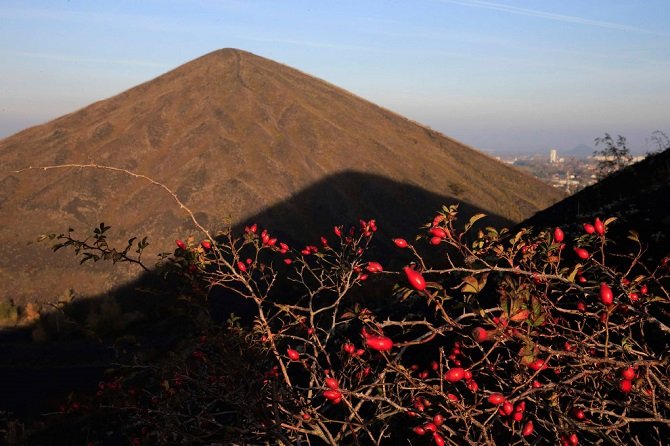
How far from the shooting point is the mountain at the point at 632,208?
6234 millimetres

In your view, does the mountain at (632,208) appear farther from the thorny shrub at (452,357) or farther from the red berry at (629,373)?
the red berry at (629,373)

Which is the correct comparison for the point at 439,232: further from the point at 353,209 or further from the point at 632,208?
the point at 353,209

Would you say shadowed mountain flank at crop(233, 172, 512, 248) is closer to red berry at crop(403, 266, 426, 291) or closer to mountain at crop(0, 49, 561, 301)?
mountain at crop(0, 49, 561, 301)

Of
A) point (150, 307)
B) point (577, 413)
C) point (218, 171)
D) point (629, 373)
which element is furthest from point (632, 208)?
point (218, 171)

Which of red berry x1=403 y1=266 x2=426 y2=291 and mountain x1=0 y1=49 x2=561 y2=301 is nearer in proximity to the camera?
Result: red berry x1=403 y1=266 x2=426 y2=291

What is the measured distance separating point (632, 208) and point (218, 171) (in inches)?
1150

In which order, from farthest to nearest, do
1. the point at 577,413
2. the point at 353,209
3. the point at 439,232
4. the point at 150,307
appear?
the point at 353,209 → the point at 150,307 → the point at 577,413 → the point at 439,232

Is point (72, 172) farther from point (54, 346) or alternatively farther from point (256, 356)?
point (256, 356)

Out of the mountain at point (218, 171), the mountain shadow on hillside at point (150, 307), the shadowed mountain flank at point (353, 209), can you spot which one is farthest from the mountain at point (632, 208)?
the shadowed mountain flank at point (353, 209)

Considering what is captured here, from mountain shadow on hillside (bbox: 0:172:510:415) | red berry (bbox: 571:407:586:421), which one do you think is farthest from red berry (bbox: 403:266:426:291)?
mountain shadow on hillside (bbox: 0:172:510:415)

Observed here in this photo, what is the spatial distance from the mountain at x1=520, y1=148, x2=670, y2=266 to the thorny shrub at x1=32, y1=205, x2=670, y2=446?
19.3 inches

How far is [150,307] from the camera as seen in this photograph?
24.2 m

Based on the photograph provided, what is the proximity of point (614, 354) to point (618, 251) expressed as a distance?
3819 mm

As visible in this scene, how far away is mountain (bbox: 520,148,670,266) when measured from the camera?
6.23 meters
